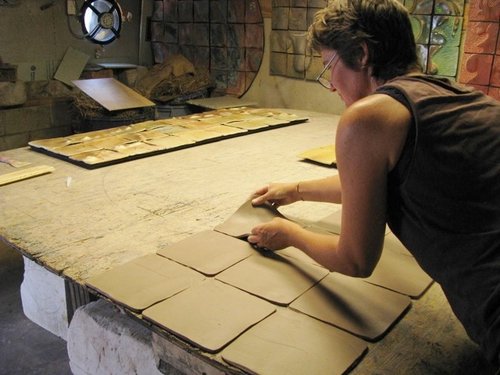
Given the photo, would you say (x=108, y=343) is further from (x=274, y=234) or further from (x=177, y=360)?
(x=274, y=234)

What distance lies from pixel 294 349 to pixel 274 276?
354 mm

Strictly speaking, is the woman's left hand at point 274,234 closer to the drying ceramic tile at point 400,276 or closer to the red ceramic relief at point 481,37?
the drying ceramic tile at point 400,276

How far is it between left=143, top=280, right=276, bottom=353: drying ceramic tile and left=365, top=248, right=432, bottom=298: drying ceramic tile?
A: 379mm

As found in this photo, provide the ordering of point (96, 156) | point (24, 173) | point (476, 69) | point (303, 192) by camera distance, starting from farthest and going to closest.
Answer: point (476, 69) → point (96, 156) → point (24, 173) → point (303, 192)

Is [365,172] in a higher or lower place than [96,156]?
higher

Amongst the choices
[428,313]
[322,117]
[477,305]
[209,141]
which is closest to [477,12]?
[322,117]

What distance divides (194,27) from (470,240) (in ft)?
16.4

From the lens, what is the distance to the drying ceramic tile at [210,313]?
A: 117 cm

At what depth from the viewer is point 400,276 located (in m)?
1.49

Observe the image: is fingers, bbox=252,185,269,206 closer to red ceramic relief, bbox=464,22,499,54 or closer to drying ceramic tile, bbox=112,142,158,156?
drying ceramic tile, bbox=112,142,158,156

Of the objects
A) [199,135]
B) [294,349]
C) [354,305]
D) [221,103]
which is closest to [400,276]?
[354,305]

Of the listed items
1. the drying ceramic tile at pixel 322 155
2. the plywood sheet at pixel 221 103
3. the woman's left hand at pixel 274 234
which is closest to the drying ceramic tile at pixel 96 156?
the drying ceramic tile at pixel 322 155

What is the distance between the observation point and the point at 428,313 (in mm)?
1317

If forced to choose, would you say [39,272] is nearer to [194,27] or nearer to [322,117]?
[322,117]
